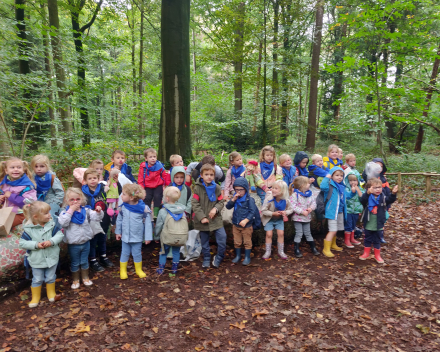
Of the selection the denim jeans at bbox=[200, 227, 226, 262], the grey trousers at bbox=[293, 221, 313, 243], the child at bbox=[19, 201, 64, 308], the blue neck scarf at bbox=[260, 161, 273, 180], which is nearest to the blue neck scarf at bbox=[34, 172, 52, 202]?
the child at bbox=[19, 201, 64, 308]

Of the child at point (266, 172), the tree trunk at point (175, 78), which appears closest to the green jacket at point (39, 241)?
the child at point (266, 172)

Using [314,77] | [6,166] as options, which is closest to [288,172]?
[6,166]

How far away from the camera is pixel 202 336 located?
2.92m

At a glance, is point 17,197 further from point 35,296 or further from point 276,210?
point 276,210

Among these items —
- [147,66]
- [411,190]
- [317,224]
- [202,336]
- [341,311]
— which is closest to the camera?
[202,336]

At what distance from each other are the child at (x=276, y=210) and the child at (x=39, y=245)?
333 cm

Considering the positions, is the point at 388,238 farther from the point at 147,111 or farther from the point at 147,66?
the point at 147,66

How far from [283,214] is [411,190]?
299 inches

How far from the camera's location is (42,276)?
3.42 metres

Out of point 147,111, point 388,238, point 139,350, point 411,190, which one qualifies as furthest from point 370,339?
point 147,111

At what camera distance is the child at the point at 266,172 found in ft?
16.3

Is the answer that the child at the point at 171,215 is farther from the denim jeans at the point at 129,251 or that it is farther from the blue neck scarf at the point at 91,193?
the blue neck scarf at the point at 91,193

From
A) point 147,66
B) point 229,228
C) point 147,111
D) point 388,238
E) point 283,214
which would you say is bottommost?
point 388,238

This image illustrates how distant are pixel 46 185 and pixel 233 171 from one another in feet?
10.8
